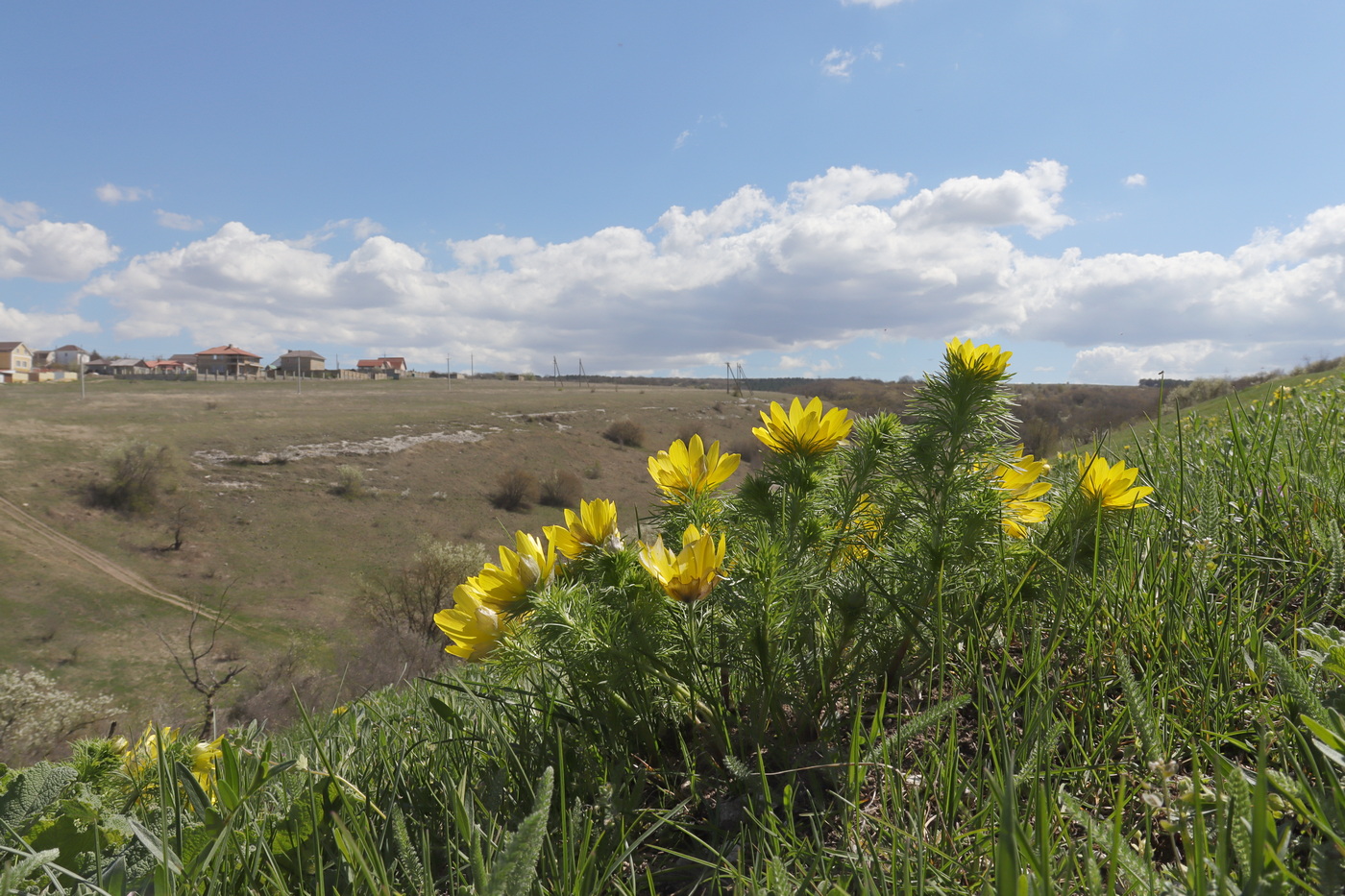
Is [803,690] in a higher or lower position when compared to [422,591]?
higher

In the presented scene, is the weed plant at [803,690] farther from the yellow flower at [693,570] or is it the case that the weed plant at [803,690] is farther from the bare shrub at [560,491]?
the bare shrub at [560,491]

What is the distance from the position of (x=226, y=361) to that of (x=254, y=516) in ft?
278

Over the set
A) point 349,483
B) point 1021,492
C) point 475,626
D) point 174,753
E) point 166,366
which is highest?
point 166,366

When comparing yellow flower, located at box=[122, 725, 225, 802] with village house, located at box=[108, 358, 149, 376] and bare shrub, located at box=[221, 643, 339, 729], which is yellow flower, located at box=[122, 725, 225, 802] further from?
village house, located at box=[108, 358, 149, 376]

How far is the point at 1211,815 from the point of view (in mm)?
888

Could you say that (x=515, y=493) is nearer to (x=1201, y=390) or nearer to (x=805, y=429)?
(x=1201, y=390)

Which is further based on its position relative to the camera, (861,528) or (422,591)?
(422,591)

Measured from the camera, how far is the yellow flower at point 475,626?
122 centimetres

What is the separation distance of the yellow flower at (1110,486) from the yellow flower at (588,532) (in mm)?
919

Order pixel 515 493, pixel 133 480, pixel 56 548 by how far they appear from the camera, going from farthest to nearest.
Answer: pixel 515 493
pixel 133 480
pixel 56 548

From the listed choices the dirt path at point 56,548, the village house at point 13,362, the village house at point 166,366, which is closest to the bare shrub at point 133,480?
the dirt path at point 56,548

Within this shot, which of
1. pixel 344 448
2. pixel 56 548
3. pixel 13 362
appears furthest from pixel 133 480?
pixel 13 362

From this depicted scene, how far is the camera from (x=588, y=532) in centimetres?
131

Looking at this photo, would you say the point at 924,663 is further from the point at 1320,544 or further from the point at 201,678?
the point at 201,678
